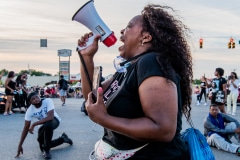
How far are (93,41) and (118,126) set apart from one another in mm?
610

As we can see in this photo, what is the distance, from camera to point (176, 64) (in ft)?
→ 6.54

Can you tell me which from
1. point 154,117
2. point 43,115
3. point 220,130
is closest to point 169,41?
point 154,117

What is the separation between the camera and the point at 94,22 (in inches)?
84.9

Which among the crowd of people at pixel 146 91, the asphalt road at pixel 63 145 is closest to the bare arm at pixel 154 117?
the crowd of people at pixel 146 91

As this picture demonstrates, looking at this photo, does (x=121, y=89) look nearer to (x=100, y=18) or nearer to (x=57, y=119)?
(x=100, y=18)

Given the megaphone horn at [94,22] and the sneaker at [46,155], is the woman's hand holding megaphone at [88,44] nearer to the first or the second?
the megaphone horn at [94,22]

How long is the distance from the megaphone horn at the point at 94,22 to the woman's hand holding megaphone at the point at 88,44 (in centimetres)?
5

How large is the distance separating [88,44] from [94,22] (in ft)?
0.53

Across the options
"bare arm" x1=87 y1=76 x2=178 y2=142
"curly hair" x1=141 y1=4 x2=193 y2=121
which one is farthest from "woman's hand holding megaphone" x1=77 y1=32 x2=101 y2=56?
"bare arm" x1=87 y1=76 x2=178 y2=142

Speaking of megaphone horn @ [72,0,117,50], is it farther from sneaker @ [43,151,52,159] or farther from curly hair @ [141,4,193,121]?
sneaker @ [43,151,52,159]

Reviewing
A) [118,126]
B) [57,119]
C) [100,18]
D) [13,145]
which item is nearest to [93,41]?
[100,18]

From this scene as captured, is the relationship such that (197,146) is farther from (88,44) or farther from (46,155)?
(46,155)

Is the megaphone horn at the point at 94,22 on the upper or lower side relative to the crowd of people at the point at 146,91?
upper

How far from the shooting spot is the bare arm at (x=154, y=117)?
1.76 m
